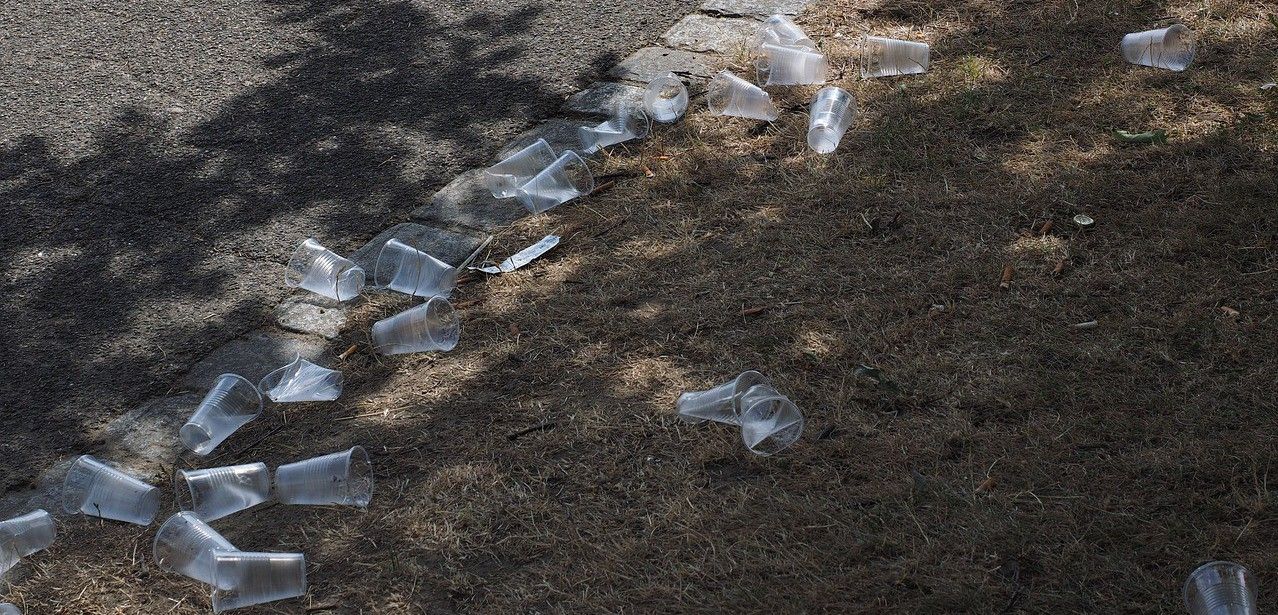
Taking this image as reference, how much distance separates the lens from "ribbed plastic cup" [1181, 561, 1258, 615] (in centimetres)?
216

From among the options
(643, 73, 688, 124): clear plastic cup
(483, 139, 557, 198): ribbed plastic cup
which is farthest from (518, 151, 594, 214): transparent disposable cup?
(643, 73, 688, 124): clear plastic cup

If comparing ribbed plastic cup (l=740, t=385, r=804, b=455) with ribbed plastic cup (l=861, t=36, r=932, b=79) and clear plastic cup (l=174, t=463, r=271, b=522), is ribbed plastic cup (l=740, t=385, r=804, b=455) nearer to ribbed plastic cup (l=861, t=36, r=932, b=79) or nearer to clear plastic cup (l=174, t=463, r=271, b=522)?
clear plastic cup (l=174, t=463, r=271, b=522)

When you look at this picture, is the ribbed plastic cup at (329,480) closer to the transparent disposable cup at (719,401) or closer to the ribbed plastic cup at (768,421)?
the transparent disposable cup at (719,401)

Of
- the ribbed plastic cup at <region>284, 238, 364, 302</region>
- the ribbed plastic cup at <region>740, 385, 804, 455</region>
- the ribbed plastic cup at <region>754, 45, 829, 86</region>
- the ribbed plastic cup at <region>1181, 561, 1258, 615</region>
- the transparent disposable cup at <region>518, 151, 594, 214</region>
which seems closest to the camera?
the ribbed plastic cup at <region>1181, 561, 1258, 615</region>

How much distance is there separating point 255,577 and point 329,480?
0.30m

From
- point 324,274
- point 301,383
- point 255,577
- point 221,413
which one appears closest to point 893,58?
point 324,274

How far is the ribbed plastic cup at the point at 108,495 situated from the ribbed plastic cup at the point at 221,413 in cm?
17

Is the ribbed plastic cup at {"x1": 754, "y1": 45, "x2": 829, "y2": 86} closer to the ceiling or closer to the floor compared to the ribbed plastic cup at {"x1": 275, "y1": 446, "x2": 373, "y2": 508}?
closer to the ceiling

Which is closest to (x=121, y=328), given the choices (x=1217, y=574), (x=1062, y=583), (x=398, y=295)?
(x=398, y=295)

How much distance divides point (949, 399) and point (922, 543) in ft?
1.56

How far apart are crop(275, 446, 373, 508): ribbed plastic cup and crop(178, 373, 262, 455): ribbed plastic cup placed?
26cm

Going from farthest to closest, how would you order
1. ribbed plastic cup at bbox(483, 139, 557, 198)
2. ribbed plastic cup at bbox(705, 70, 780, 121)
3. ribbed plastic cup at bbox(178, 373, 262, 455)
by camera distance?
ribbed plastic cup at bbox(705, 70, 780, 121) < ribbed plastic cup at bbox(483, 139, 557, 198) < ribbed plastic cup at bbox(178, 373, 262, 455)

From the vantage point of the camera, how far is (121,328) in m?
3.39

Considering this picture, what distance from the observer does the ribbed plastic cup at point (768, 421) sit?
8.87 ft
